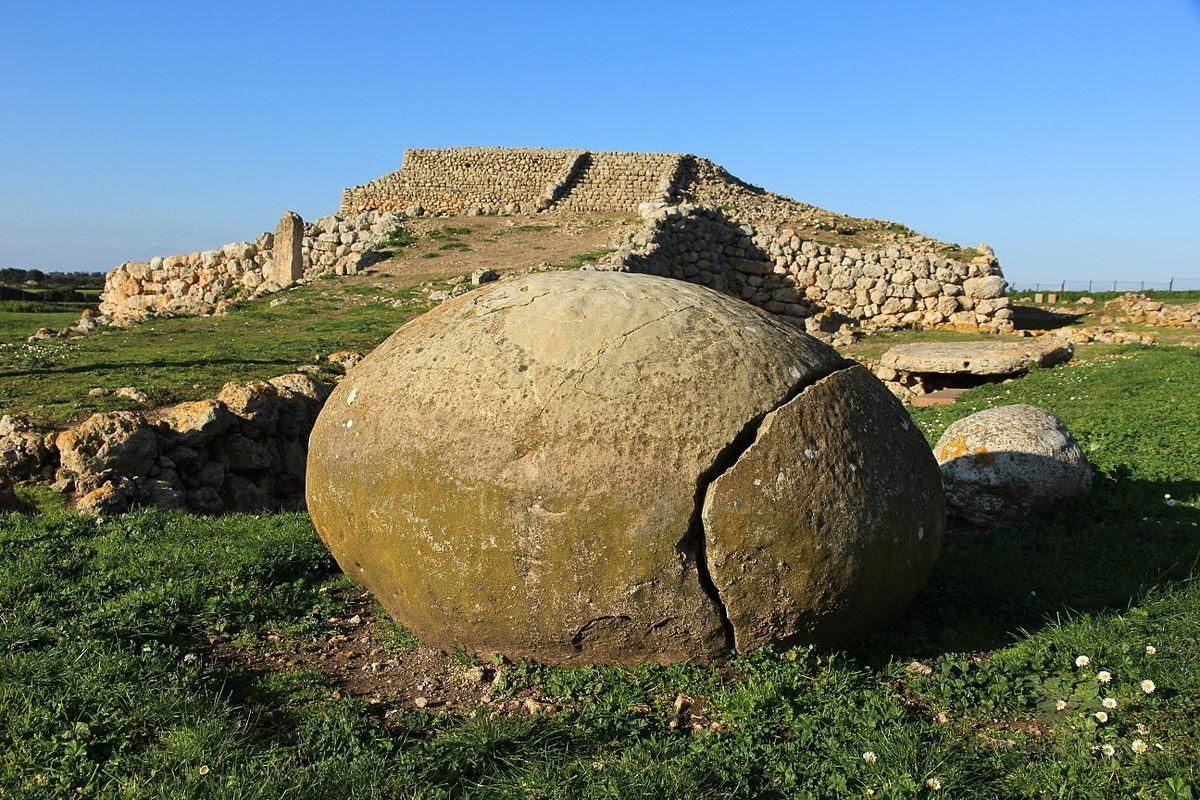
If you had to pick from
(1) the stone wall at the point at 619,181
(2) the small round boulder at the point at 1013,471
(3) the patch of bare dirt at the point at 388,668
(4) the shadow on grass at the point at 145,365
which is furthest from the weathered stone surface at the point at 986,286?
(3) the patch of bare dirt at the point at 388,668

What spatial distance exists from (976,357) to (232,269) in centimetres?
1933

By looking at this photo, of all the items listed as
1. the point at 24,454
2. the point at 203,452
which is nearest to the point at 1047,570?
the point at 203,452

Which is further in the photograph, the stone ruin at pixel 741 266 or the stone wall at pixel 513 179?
the stone wall at pixel 513 179

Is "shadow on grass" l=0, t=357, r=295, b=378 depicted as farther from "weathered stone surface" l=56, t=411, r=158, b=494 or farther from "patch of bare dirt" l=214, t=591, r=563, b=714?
"patch of bare dirt" l=214, t=591, r=563, b=714

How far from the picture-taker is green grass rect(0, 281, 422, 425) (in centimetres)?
1038

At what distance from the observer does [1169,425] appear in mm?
10359

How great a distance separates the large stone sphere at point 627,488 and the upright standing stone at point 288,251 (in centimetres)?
1952

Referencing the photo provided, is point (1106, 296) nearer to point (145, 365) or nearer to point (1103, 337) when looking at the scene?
point (1103, 337)

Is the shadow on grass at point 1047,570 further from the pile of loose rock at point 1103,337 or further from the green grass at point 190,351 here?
the pile of loose rock at point 1103,337

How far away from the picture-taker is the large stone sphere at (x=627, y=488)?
13.8ft

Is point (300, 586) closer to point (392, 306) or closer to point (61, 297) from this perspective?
point (392, 306)

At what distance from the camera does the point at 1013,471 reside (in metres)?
7.35

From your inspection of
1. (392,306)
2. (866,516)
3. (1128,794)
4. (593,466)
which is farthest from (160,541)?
(392,306)

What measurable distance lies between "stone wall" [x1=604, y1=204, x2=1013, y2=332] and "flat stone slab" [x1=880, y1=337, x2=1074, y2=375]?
277 inches
